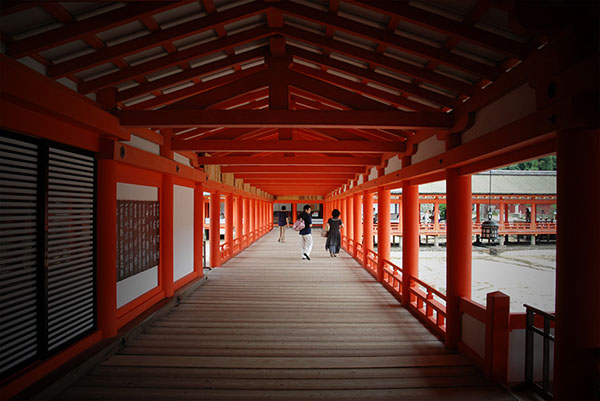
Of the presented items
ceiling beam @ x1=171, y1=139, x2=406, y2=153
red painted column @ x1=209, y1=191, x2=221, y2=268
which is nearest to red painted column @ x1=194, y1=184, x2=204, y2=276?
red painted column @ x1=209, y1=191, x2=221, y2=268

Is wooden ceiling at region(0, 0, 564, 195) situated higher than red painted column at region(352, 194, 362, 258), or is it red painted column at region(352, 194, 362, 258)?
wooden ceiling at region(0, 0, 564, 195)

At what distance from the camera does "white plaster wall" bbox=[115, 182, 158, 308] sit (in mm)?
3865

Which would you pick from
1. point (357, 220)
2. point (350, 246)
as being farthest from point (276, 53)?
point (350, 246)

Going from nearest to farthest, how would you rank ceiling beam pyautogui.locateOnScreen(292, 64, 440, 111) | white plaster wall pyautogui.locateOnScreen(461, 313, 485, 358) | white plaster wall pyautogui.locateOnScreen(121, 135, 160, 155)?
white plaster wall pyautogui.locateOnScreen(461, 313, 485, 358), ceiling beam pyautogui.locateOnScreen(292, 64, 440, 111), white plaster wall pyautogui.locateOnScreen(121, 135, 160, 155)

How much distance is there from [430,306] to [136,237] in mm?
4321

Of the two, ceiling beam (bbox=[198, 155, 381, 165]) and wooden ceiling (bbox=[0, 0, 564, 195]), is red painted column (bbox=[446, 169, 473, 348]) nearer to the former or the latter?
wooden ceiling (bbox=[0, 0, 564, 195])

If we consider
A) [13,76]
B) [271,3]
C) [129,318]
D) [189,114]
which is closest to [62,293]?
[129,318]

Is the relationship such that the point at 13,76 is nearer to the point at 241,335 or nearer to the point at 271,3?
the point at 271,3

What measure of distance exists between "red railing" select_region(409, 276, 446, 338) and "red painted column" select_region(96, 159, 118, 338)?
397cm

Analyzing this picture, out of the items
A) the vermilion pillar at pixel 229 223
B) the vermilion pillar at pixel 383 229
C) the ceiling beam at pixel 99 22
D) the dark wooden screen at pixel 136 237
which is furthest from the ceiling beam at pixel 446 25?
the vermilion pillar at pixel 229 223

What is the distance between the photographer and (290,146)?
15.2 ft

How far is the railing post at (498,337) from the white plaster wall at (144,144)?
455 cm

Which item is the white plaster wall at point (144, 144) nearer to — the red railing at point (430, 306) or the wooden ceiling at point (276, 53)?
the wooden ceiling at point (276, 53)

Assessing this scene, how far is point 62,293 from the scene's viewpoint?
286 cm
